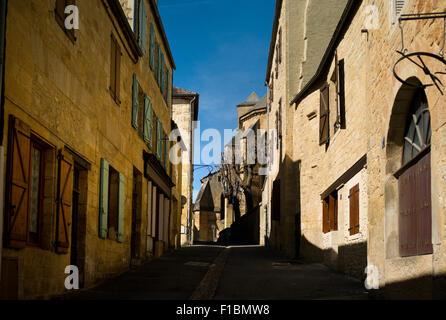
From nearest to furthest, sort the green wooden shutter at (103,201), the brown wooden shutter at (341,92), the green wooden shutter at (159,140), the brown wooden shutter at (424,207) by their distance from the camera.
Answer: the brown wooden shutter at (424,207) < the green wooden shutter at (103,201) < the brown wooden shutter at (341,92) < the green wooden shutter at (159,140)

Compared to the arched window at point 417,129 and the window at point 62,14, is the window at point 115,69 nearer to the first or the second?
the window at point 62,14

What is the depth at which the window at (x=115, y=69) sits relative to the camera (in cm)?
1255

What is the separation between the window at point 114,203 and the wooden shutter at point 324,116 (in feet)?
19.2

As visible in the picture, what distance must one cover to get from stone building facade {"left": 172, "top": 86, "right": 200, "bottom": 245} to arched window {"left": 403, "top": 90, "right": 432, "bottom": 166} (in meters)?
22.2

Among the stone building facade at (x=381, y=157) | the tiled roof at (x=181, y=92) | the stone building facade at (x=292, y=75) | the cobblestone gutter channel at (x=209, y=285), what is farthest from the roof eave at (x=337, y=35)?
the tiled roof at (x=181, y=92)

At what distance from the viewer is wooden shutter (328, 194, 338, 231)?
15602 mm

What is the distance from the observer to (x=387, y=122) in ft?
28.4

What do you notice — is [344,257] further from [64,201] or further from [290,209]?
[290,209]

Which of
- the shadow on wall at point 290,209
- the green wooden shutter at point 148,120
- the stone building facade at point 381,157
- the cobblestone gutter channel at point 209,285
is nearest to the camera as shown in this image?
the stone building facade at point 381,157

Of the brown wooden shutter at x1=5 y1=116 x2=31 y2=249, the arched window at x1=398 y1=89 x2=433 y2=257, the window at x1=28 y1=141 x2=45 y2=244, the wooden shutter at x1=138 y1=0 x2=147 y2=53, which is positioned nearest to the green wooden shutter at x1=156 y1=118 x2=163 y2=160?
the wooden shutter at x1=138 y1=0 x2=147 y2=53

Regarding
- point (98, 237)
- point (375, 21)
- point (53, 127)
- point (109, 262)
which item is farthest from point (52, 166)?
point (375, 21)

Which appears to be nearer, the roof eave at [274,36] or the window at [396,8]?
the window at [396,8]

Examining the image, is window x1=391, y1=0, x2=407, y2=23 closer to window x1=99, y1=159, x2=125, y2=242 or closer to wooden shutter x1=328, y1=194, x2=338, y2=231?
window x1=99, y1=159, x2=125, y2=242
